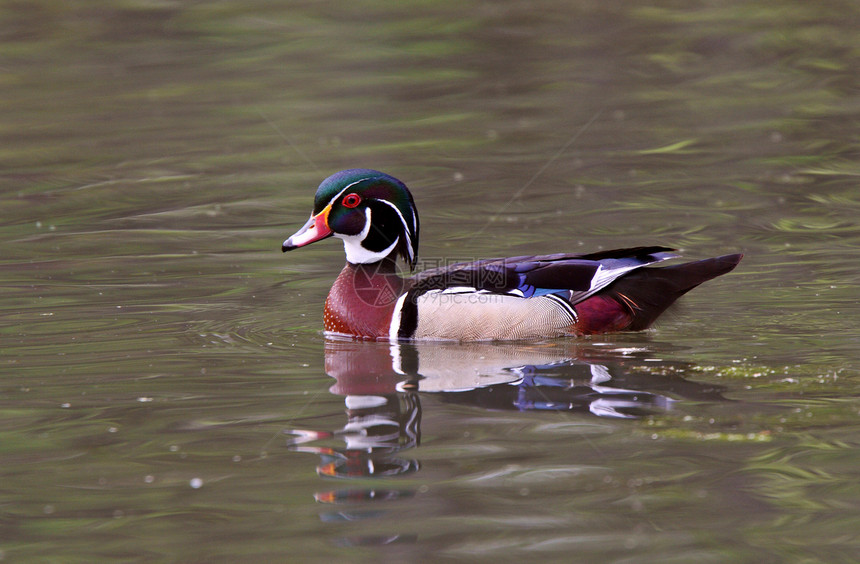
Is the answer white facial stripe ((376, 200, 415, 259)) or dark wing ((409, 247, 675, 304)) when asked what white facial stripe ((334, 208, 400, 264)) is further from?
dark wing ((409, 247, 675, 304))

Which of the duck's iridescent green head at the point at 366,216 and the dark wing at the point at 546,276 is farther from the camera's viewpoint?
the duck's iridescent green head at the point at 366,216

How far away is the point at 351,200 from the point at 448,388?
1.94 meters

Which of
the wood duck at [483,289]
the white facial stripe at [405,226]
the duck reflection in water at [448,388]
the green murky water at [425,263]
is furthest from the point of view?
the white facial stripe at [405,226]

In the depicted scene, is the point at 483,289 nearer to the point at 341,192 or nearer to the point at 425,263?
the point at 341,192

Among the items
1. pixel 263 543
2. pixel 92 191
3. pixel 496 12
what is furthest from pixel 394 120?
pixel 263 543

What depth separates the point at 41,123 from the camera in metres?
15.2

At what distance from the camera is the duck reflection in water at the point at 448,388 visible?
5.50 metres

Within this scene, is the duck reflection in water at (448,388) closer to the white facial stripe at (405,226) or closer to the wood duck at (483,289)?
the wood duck at (483,289)

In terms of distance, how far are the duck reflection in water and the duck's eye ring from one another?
0.96 meters

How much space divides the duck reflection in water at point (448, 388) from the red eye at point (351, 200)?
3.14 feet

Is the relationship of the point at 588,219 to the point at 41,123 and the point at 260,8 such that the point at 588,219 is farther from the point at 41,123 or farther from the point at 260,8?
the point at 260,8

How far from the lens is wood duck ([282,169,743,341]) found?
7770 millimetres

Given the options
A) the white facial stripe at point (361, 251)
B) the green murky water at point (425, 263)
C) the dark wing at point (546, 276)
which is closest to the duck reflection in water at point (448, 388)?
the green murky water at point (425, 263)

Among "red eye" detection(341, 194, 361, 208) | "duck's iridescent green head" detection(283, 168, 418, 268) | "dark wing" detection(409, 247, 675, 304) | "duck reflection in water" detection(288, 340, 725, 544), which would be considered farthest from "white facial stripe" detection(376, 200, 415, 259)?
"duck reflection in water" detection(288, 340, 725, 544)
